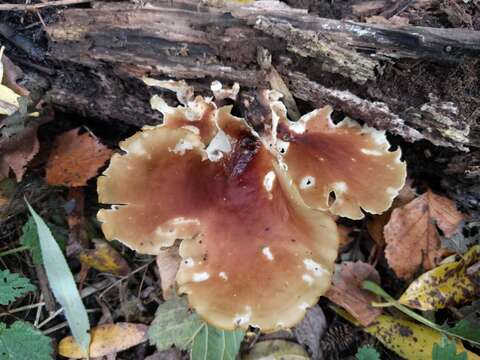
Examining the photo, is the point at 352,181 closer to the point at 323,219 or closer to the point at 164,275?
the point at 323,219

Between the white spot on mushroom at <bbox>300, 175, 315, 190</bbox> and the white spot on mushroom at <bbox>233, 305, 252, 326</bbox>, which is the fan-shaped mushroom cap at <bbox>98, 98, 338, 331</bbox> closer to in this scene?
the white spot on mushroom at <bbox>233, 305, 252, 326</bbox>

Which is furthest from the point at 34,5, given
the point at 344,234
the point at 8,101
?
the point at 344,234

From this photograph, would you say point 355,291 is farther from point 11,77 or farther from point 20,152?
point 11,77

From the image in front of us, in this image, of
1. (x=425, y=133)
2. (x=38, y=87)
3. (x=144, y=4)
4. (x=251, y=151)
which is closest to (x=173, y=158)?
(x=251, y=151)

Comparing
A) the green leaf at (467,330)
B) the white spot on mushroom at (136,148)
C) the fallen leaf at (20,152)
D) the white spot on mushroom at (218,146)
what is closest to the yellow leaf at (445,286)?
the green leaf at (467,330)

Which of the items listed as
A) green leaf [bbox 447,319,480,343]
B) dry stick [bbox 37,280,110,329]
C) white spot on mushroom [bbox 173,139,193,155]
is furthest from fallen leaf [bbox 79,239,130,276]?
green leaf [bbox 447,319,480,343]

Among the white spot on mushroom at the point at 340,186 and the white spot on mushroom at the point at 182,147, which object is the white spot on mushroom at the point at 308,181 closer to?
the white spot on mushroom at the point at 340,186
